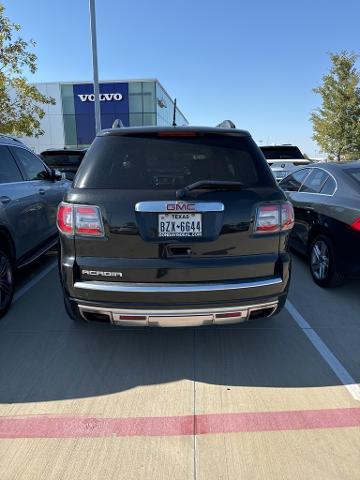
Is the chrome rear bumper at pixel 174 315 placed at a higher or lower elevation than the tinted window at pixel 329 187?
lower

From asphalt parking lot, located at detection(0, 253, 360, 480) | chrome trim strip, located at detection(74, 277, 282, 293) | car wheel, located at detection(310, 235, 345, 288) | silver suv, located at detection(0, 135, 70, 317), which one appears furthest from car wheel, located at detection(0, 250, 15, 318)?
car wheel, located at detection(310, 235, 345, 288)

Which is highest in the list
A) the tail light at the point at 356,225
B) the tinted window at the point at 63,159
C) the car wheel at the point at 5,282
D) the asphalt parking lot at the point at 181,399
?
the tinted window at the point at 63,159

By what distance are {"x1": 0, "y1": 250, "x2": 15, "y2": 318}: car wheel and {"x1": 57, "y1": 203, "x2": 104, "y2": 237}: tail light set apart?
1664 millimetres

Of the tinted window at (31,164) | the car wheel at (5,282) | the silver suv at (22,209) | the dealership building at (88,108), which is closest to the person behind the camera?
the car wheel at (5,282)

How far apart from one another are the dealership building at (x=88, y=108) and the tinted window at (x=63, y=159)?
84.1 ft

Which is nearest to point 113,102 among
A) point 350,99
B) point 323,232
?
point 350,99

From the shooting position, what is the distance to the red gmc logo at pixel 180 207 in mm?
2541

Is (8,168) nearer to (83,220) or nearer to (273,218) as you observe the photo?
(83,220)

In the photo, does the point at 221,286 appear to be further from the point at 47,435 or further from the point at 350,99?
the point at 350,99

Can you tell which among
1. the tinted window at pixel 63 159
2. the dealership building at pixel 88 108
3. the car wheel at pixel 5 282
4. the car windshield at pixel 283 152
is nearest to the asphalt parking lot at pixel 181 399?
the car wheel at pixel 5 282

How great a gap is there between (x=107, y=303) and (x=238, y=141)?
1603 millimetres

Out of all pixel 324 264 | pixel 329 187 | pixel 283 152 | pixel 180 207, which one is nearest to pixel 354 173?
pixel 329 187

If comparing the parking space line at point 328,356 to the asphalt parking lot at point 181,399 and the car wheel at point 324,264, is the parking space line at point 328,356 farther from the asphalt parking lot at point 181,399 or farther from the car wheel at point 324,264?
the car wheel at point 324,264

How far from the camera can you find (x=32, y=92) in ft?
44.2
